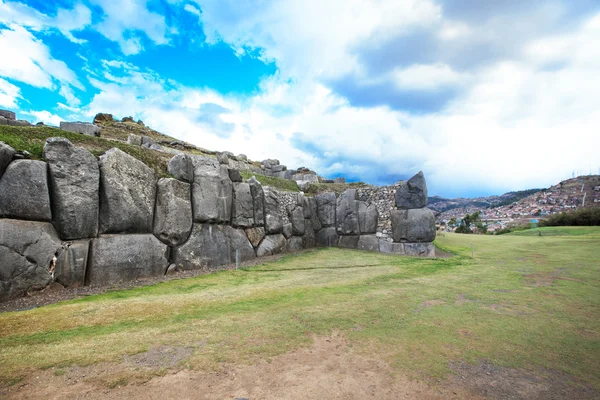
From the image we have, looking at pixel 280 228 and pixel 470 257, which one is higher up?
pixel 280 228

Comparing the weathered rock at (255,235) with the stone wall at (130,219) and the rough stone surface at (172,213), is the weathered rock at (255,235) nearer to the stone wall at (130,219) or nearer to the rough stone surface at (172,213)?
the stone wall at (130,219)

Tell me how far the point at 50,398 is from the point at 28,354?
1547 mm

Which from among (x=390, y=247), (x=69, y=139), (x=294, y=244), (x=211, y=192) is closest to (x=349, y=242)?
(x=390, y=247)

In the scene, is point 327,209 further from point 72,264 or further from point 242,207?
point 72,264

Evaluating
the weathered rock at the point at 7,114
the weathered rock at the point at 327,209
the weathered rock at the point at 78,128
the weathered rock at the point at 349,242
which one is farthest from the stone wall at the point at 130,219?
the weathered rock at the point at 7,114

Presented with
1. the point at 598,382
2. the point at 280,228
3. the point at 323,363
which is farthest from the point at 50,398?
the point at 280,228

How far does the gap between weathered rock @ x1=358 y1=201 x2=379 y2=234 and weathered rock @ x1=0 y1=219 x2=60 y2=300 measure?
15.2 m

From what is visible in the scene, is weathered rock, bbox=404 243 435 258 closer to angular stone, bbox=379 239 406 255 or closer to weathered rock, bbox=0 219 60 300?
angular stone, bbox=379 239 406 255

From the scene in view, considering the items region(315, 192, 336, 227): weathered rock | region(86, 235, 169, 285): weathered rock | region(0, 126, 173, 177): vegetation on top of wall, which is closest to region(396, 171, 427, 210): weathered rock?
Answer: region(315, 192, 336, 227): weathered rock

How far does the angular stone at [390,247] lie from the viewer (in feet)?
57.1

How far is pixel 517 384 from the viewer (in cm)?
381

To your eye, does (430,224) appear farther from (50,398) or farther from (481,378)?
(50,398)

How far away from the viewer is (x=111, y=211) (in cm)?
926

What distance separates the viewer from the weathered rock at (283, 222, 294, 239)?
693 inches
